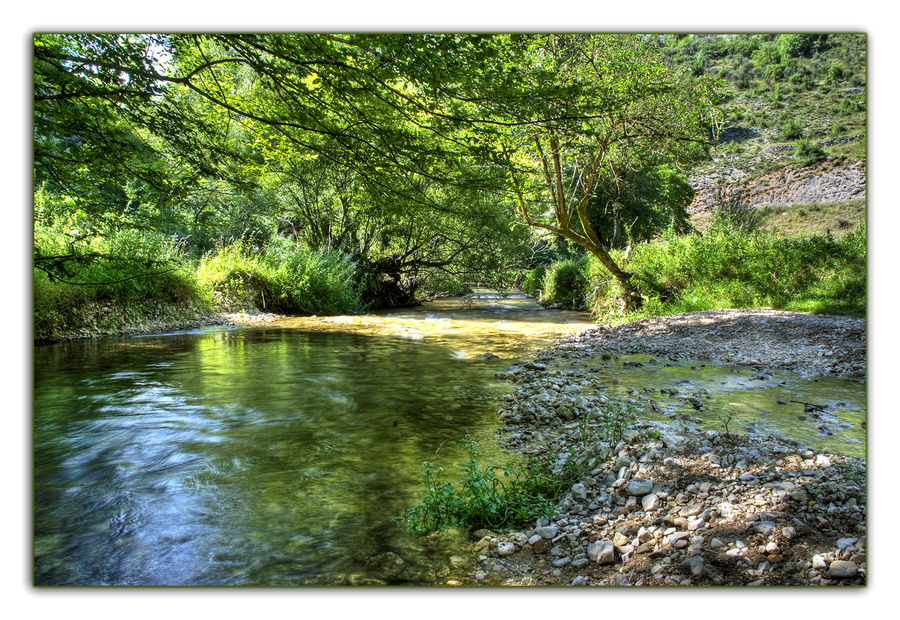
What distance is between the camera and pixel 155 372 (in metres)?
7.05

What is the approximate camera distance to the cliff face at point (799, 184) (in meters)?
3.80

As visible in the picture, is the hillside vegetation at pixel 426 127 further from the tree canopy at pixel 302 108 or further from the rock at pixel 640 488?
the rock at pixel 640 488

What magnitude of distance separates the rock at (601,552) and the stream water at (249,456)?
714mm

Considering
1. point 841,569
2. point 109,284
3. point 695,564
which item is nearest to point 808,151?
point 841,569

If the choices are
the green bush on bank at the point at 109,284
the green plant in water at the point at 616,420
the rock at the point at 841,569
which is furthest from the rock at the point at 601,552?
the green bush on bank at the point at 109,284

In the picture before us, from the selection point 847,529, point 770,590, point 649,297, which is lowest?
point 770,590

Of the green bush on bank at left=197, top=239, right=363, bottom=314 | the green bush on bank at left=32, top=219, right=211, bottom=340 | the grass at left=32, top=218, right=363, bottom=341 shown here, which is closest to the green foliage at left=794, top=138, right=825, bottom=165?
the grass at left=32, top=218, right=363, bottom=341

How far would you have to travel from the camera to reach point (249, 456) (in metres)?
3.92

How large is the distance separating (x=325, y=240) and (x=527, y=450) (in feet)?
55.9

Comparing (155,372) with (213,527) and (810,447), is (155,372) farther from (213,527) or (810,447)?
(810,447)

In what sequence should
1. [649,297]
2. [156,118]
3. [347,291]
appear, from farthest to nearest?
[347,291], [649,297], [156,118]

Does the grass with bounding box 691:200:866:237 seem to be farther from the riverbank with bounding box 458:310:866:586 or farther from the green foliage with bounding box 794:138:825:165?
the riverbank with bounding box 458:310:866:586

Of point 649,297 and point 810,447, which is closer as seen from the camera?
point 810,447
